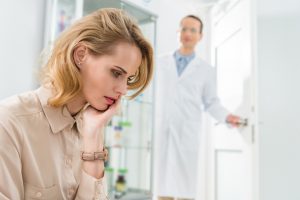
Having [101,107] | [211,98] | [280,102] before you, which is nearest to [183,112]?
[211,98]

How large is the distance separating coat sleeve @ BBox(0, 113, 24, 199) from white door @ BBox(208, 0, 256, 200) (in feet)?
4.50

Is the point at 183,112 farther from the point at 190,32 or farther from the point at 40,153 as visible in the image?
the point at 40,153

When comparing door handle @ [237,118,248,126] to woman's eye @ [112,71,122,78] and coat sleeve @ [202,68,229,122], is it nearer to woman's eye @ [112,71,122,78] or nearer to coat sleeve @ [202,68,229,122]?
coat sleeve @ [202,68,229,122]

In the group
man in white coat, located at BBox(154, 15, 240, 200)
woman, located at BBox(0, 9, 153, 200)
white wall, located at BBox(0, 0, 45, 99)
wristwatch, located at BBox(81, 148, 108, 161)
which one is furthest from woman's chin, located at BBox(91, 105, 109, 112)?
man in white coat, located at BBox(154, 15, 240, 200)

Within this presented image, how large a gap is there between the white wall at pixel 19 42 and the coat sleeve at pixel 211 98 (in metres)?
1.09

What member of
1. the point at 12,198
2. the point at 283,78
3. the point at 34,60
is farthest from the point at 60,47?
the point at 283,78

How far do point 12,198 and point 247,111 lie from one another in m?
1.46

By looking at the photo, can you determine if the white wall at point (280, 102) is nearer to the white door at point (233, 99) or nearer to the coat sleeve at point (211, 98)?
the white door at point (233, 99)

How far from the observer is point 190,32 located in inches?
82.5

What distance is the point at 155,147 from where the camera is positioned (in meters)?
2.28

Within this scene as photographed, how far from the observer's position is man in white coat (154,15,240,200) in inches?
76.1

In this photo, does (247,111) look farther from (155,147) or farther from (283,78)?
(155,147)

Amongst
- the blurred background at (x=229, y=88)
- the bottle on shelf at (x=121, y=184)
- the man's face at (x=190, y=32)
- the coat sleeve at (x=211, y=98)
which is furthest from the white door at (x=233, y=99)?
the bottle on shelf at (x=121, y=184)

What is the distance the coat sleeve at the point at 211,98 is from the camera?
2.05 meters
